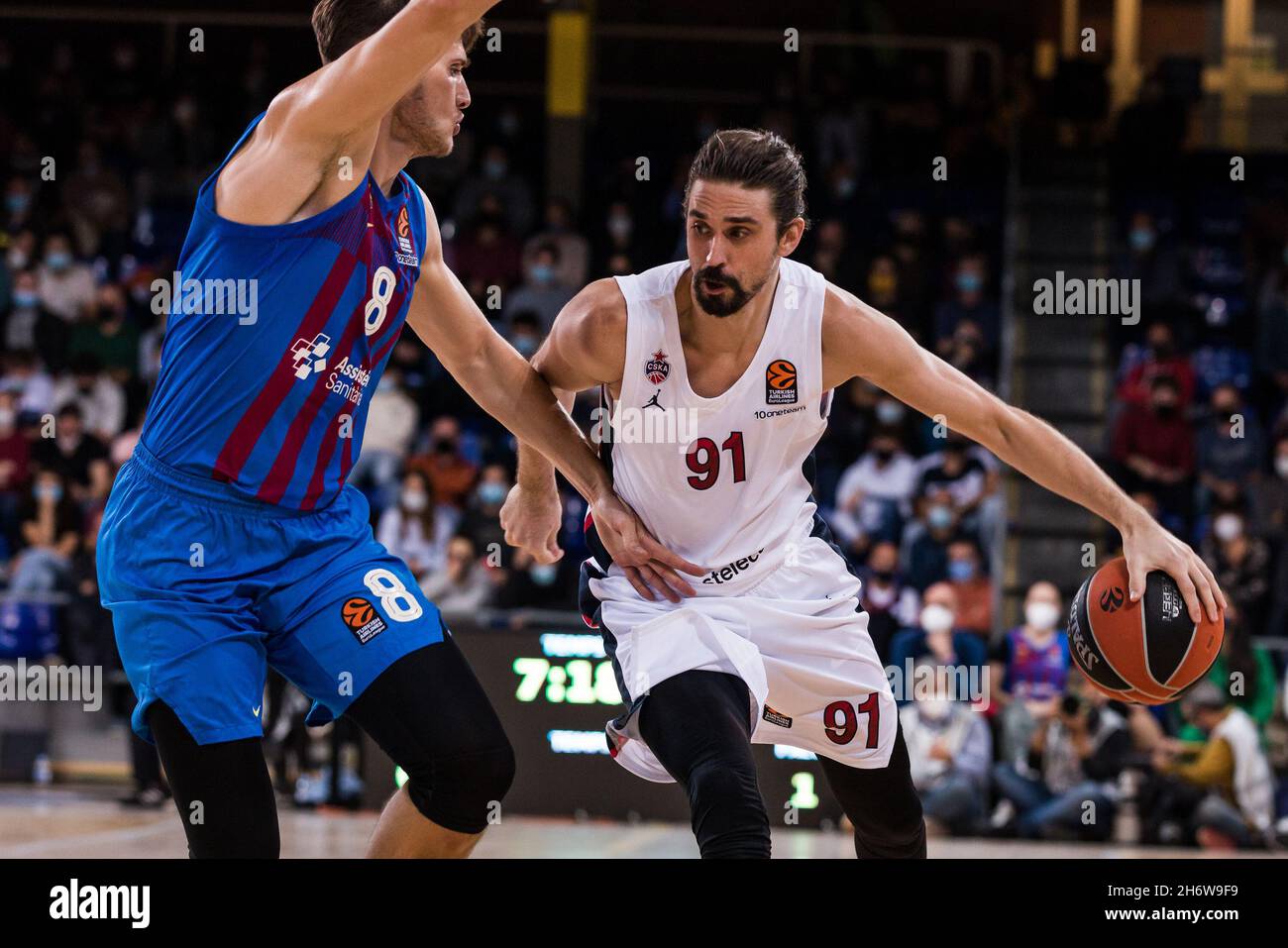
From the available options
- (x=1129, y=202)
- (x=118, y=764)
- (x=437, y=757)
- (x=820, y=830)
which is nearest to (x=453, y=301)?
(x=437, y=757)

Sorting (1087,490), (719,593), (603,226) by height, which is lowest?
(719,593)

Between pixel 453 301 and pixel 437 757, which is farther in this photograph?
pixel 453 301

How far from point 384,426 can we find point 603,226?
299cm

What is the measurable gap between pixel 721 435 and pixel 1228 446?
25.3 feet

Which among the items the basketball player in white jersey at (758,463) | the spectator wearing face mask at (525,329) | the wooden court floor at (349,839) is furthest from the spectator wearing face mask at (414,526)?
the basketball player in white jersey at (758,463)

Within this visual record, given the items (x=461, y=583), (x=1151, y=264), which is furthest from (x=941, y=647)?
(x=1151, y=264)

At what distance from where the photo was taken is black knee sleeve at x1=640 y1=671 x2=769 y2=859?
3436 mm

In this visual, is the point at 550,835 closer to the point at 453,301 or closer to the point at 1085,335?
the point at 453,301

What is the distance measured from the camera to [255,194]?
3.39 meters

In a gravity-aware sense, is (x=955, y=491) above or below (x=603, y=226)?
below

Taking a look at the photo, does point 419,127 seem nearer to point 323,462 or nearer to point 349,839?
point 323,462

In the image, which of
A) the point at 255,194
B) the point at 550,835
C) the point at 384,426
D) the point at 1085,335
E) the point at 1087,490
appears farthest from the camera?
the point at 1085,335
